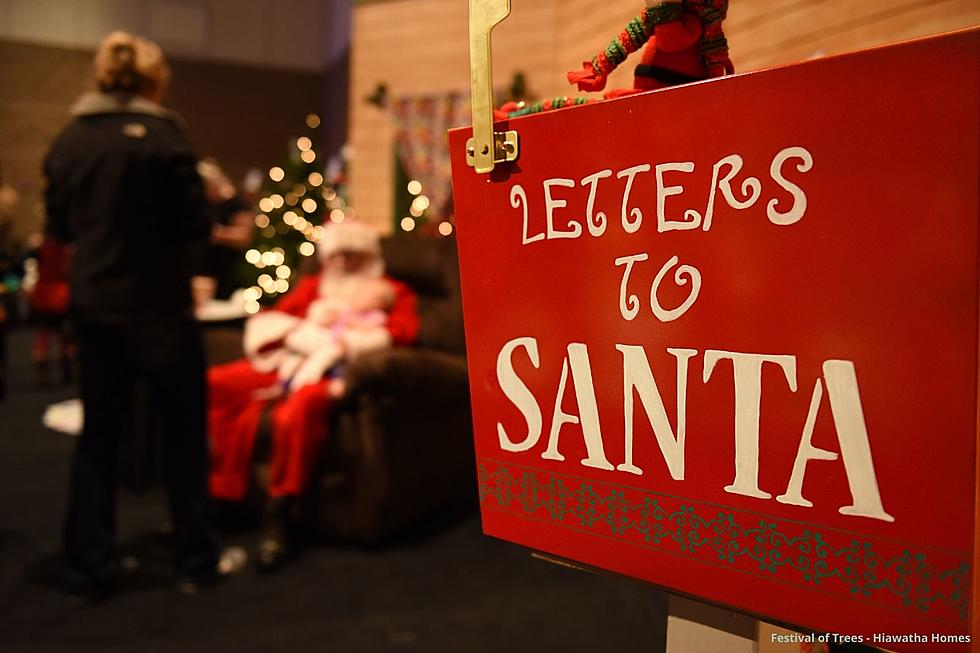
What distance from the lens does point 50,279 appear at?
173 inches

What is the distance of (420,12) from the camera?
173 inches

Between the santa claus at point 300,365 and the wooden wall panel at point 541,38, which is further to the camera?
the santa claus at point 300,365

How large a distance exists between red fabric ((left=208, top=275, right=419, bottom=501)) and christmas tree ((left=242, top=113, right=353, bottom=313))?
2.01m

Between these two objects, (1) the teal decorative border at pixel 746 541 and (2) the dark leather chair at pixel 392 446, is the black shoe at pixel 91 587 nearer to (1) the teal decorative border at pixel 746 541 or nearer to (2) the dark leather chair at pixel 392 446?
(2) the dark leather chair at pixel 392 446

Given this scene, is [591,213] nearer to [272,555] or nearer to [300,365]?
[272,555]

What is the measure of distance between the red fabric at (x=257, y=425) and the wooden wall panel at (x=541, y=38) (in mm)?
1237

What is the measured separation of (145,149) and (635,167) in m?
1.61

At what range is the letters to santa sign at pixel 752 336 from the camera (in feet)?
1.54

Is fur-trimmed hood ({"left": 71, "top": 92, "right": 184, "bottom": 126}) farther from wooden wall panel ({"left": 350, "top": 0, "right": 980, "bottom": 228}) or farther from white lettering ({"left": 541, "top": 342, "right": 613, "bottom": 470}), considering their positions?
white lettering ({"left": 541, "top": 342, "right": 613, "bottom": 470})

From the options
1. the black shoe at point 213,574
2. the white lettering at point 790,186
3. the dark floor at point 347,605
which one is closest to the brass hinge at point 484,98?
the white lettering at point 790,186

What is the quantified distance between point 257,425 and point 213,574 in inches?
19.1

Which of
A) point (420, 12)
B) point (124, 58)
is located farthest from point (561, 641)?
point (420, 12)

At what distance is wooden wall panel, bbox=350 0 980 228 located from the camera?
759 millimetres

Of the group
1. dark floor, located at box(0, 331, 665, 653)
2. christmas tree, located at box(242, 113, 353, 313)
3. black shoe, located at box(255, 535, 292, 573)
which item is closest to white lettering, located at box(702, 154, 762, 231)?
dark floor, located at box(0, 331, 665, 653)
